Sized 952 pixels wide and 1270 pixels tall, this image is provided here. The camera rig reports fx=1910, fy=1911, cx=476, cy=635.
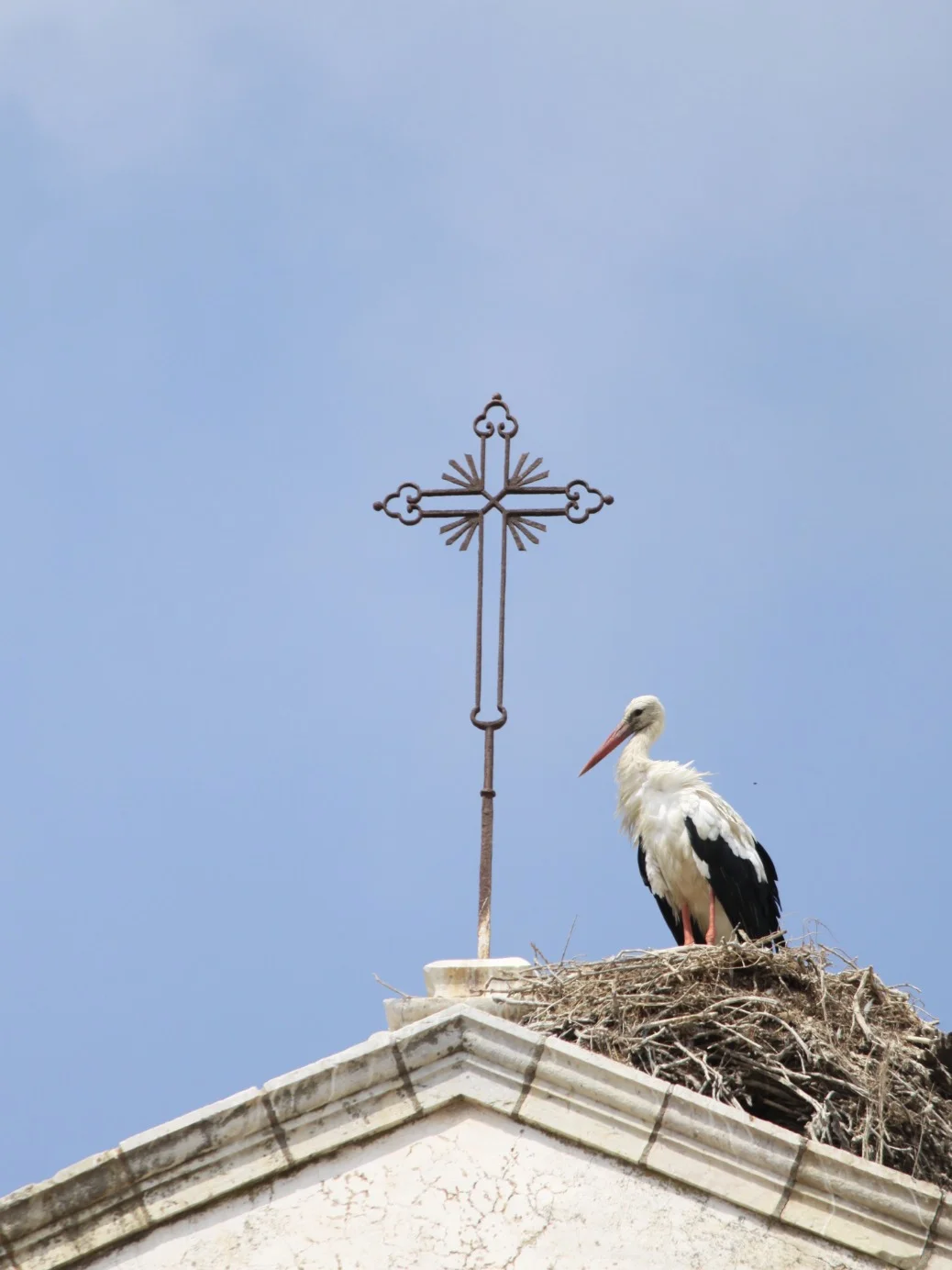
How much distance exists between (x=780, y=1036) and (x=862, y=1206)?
140 cm

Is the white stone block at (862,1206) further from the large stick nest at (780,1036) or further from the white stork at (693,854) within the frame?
the white stork at (693,854)

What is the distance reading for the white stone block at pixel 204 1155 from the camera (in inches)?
254

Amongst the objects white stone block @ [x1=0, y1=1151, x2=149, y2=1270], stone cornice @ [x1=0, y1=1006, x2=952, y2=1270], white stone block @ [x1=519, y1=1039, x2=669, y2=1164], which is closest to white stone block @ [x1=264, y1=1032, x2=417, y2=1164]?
stone cornice @ [x1=0, y1=1006, x2=952, y2=1270]

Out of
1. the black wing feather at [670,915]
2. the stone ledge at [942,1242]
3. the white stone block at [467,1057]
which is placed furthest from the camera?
the black wing feather at [670,915]

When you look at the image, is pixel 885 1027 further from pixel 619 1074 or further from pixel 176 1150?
pixel 176 1150

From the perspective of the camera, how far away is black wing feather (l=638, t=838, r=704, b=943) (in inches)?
432

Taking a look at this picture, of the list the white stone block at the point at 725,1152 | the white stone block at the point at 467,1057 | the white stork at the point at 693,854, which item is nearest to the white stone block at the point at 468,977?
the white stone block at the point at 467,1057

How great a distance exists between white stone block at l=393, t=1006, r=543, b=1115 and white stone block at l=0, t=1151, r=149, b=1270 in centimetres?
104

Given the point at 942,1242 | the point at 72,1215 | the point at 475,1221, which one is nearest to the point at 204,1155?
the point at 72,1215

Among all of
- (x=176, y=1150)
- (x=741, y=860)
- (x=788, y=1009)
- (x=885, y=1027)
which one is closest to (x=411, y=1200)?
(x=176, y=1150)

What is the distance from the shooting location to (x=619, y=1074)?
6.57 m

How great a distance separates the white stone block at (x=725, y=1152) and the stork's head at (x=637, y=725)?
494 cm

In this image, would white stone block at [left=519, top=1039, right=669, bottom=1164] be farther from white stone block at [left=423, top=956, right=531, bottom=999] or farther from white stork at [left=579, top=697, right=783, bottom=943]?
white stork at [left=579, top=697, right=783, bottom=943]

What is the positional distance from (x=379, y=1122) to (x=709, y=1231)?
3.85ft
